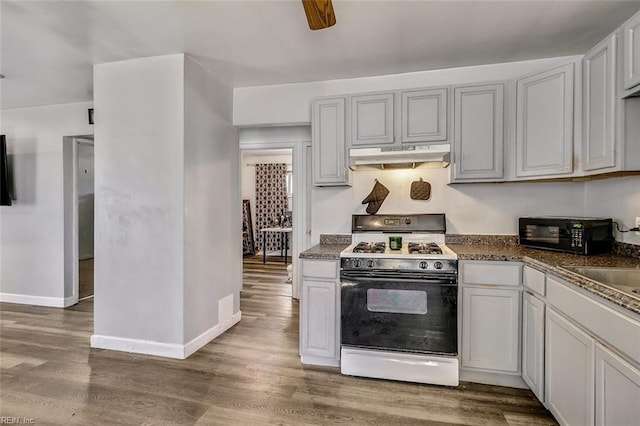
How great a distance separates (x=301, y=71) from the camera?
117 inches

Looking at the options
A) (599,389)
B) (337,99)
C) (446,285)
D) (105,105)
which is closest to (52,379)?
(105,105)

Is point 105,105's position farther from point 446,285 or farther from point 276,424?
point 446,285

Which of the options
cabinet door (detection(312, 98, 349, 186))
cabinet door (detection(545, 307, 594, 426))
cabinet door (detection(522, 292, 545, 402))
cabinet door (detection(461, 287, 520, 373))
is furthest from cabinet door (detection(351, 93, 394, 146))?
cabinet door (detection(545, 307, 594, 426))

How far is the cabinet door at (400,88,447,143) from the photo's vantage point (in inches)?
105

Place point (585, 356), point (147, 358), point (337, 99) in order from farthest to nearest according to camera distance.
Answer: point (337, 99) < point (147, 358) < point (585, 356)

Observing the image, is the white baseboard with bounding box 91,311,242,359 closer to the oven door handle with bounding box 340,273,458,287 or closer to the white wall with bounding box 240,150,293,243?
the oven door handle with bounding box 340,273,458,287

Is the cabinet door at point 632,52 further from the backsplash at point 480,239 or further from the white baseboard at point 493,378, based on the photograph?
the white baseboard at point 493,378

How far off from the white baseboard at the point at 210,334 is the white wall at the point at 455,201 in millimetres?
1193

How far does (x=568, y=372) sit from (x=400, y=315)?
3.14 ft

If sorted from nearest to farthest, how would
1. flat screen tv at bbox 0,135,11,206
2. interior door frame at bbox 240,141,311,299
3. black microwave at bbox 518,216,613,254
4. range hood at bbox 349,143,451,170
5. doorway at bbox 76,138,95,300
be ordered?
black microwave at bbox 518,216,613,254, range hood at bbox 349,143,451,170, flat screen tv at bbox 0,135,11,206, interior door frame at bbox 240,141,311,299, doorway at bbox 76,138,95,300

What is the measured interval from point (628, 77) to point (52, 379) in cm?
412

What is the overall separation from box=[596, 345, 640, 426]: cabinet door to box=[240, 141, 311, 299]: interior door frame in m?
3.29

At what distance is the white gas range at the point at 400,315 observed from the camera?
88.7 inches

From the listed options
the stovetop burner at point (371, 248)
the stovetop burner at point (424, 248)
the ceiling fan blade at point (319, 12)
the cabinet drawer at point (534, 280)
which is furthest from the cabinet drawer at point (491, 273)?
the ceiling fan blade at point (319, 12)
